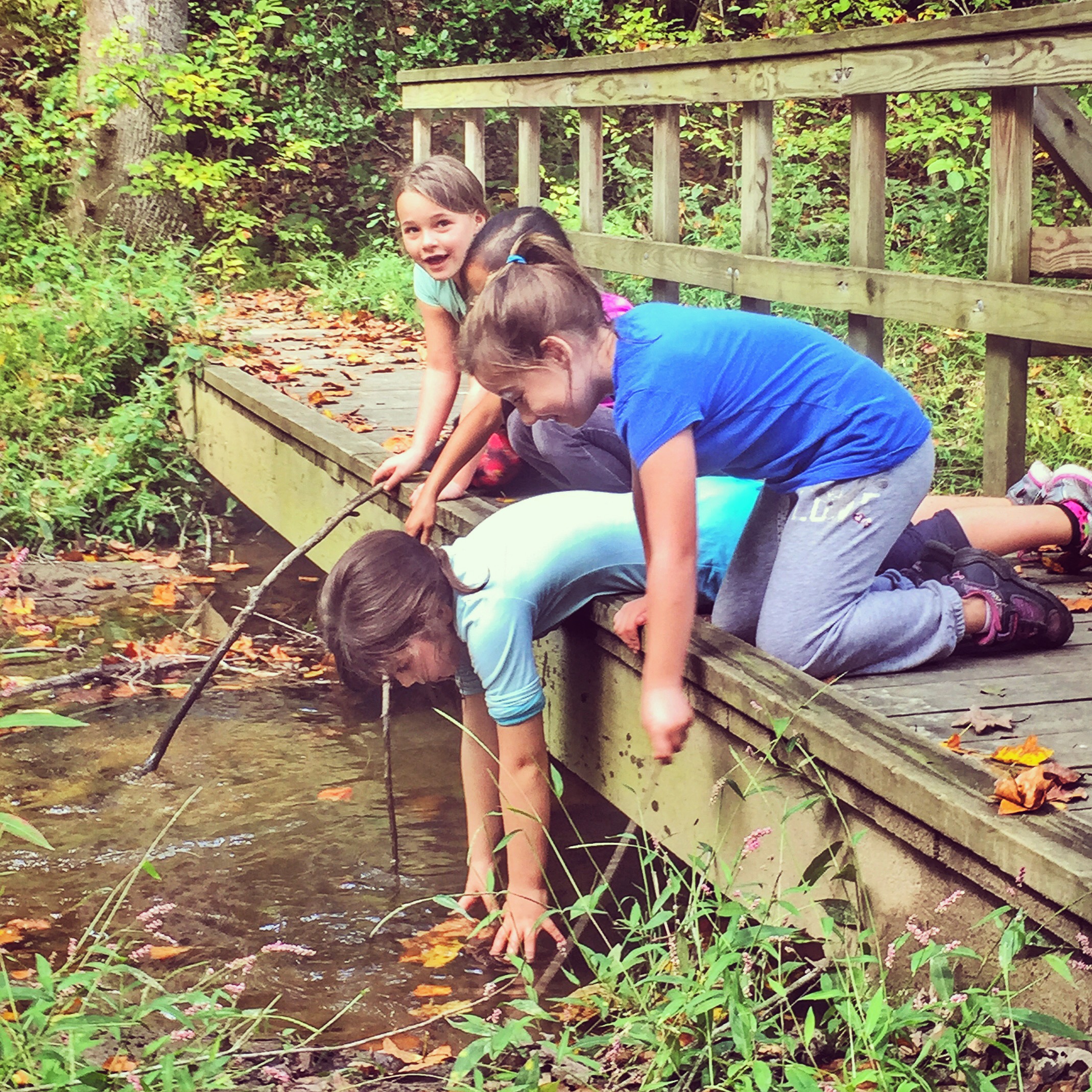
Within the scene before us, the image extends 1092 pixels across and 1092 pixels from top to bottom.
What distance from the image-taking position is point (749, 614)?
10.6 feet

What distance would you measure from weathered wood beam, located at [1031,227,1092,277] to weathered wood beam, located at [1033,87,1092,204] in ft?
1.85

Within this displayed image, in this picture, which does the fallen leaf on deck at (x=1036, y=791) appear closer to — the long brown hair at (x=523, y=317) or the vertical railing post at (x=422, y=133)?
the long brown hair at (x=523, y=317)

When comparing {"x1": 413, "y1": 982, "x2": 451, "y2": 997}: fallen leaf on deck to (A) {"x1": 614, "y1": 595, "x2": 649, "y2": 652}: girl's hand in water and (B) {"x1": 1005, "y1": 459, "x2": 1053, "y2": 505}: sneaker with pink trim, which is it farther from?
(B) {"x1": 1005, "y1": 459, "x2": 1053, "y2": 505}: sneaker with pink trim

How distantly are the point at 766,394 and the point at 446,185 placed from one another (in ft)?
4.96

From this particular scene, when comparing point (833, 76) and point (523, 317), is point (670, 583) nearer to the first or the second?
point (523, 317)

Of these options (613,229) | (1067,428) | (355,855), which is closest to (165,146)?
(613,229)

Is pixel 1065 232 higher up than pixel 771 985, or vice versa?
pixel 1065 232

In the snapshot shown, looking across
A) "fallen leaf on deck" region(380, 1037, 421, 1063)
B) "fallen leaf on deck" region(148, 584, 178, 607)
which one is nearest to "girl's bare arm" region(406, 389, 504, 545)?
"fallen leaf on deck" region(380, 1037, 421, 1063)

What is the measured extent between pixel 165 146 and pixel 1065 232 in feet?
27.4

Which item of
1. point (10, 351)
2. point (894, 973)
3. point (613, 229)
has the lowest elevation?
point (894, 973)

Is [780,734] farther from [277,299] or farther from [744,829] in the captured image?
[277,299]

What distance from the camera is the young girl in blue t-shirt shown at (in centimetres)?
272

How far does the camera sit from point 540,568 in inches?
127

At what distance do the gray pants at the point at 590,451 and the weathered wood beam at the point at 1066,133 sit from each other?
5.39 feet
